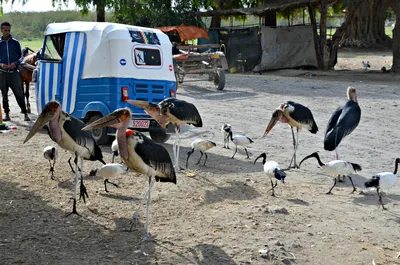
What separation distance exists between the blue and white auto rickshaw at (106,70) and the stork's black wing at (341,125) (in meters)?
3.12

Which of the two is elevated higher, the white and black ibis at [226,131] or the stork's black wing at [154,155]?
the stork's black wing at [154,155]

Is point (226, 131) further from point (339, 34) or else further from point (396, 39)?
point (339, 34)

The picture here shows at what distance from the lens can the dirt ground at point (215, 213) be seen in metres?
6.18

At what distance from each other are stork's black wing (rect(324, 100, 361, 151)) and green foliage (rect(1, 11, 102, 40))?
42972 millimetres

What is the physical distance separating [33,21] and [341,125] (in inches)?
2192

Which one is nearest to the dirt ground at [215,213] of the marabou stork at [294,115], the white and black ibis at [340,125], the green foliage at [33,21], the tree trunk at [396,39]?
the white and black ibis at [340,125]

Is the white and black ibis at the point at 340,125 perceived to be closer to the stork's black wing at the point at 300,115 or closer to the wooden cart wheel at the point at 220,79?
the stork's black wing at the point at 300,115

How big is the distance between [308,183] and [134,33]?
421 centimetres

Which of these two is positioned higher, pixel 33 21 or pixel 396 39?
pixel 33 21

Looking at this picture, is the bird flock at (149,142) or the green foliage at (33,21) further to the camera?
the green foliage at (33,21)

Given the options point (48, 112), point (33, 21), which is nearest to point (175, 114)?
point (48, 112)

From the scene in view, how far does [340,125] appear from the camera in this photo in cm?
983

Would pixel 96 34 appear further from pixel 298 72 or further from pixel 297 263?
pixel 298 72

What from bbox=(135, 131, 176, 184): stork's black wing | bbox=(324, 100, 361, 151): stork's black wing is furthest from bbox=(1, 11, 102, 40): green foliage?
bbox=(135, 131, 176, 184): stork's black wing
